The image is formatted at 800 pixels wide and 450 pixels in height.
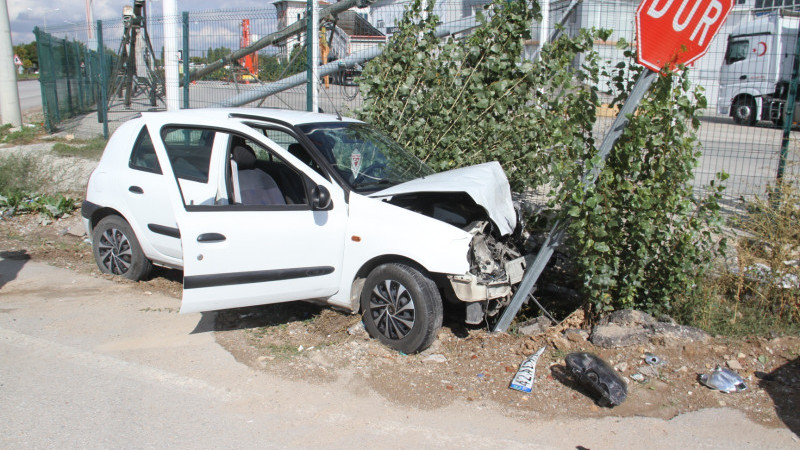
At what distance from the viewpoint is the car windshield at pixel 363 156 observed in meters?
5.19

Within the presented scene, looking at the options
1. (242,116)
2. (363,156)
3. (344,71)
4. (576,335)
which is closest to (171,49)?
(344,71)

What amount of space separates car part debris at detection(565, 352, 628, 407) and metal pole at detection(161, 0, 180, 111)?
8.53 metres

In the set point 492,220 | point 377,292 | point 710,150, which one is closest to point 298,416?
point 377,292

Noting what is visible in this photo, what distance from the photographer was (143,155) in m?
6.14

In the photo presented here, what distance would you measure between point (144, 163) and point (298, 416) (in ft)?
11.2

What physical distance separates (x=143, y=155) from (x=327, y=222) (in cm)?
245

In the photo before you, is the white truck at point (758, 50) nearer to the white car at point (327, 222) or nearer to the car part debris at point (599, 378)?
the white car at point (327, 222)

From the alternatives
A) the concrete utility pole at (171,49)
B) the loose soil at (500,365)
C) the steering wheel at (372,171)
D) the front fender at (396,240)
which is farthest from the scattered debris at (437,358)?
the concrete utility pole at (171,49)

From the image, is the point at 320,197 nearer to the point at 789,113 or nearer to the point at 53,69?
the point at 789,113

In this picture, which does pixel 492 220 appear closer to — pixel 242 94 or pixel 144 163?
pixel 144 163

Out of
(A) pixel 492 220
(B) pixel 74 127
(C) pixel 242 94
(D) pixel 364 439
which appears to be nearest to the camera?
(D) pixel 364 439

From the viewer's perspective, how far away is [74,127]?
16312mm

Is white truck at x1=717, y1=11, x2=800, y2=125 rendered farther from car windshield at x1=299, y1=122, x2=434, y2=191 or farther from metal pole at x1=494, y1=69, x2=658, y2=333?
car windshield at x1=299, y1=122, x2=434, y2=191

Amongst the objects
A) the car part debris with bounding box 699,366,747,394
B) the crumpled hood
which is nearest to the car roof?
the crumpled hood
